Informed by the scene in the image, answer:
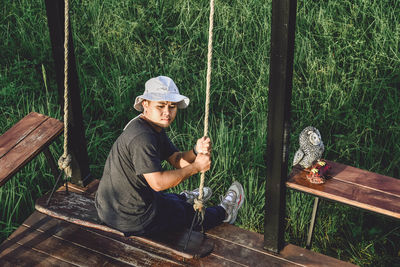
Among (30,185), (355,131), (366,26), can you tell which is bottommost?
(30,185)

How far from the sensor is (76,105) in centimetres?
323

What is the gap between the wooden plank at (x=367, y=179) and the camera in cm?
286

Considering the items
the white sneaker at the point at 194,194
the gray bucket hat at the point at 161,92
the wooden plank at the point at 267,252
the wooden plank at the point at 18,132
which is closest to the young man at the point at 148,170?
the gray bucket hat at the point at 161,92

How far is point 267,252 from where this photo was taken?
2.80m

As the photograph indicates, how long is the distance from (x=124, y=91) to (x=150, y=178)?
6.77 ft

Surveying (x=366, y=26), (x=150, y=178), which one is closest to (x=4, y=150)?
(x=150, y=178)

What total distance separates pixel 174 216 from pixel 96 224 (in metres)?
0.49

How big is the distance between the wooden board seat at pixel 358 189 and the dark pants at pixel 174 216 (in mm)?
545

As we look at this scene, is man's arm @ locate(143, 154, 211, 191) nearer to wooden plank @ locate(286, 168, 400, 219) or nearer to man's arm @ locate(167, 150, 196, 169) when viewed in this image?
man's arm @ locate(167, 150, 196, 169)

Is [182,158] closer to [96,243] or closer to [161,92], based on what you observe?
[161,92]

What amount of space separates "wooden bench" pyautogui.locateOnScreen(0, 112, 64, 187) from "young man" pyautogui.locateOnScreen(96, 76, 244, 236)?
0.61 metres

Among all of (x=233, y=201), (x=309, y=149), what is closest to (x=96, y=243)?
(x=233, y=201)

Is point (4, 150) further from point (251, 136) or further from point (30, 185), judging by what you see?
point (251, 136)

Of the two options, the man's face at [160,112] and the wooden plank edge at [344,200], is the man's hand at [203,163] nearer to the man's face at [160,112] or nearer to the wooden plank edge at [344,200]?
the man's face at [160,112]
